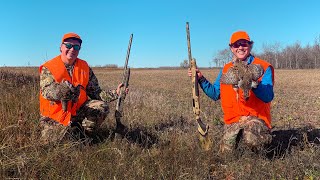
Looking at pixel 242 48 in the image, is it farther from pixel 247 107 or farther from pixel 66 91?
pixel 66 91

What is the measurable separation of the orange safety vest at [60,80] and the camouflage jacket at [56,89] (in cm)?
8

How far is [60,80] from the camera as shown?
195 inches

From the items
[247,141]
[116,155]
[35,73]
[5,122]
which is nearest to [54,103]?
[5,122]

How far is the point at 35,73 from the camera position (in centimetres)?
1021

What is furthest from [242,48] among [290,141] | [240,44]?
[290,141]

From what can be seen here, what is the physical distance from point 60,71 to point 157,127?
2223 millimetres

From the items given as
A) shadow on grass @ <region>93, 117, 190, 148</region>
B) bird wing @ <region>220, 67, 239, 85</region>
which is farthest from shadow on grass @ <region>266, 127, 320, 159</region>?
shadow on grass @ <region>93, 117, 190, 148</region>

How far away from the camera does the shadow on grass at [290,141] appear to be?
4.79m

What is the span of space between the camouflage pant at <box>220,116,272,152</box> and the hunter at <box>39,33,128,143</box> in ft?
6.38

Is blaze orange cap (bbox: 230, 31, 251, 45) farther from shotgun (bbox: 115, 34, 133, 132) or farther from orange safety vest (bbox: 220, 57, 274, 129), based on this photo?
shotgun (bbox: 115, 34, 133, 132)

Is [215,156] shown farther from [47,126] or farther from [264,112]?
[47,126]

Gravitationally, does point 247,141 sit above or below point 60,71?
below

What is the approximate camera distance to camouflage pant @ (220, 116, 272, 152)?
4.45 metres

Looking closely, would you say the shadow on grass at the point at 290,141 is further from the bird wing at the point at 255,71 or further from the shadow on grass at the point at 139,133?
the shadow on grass at the point at 139,133
